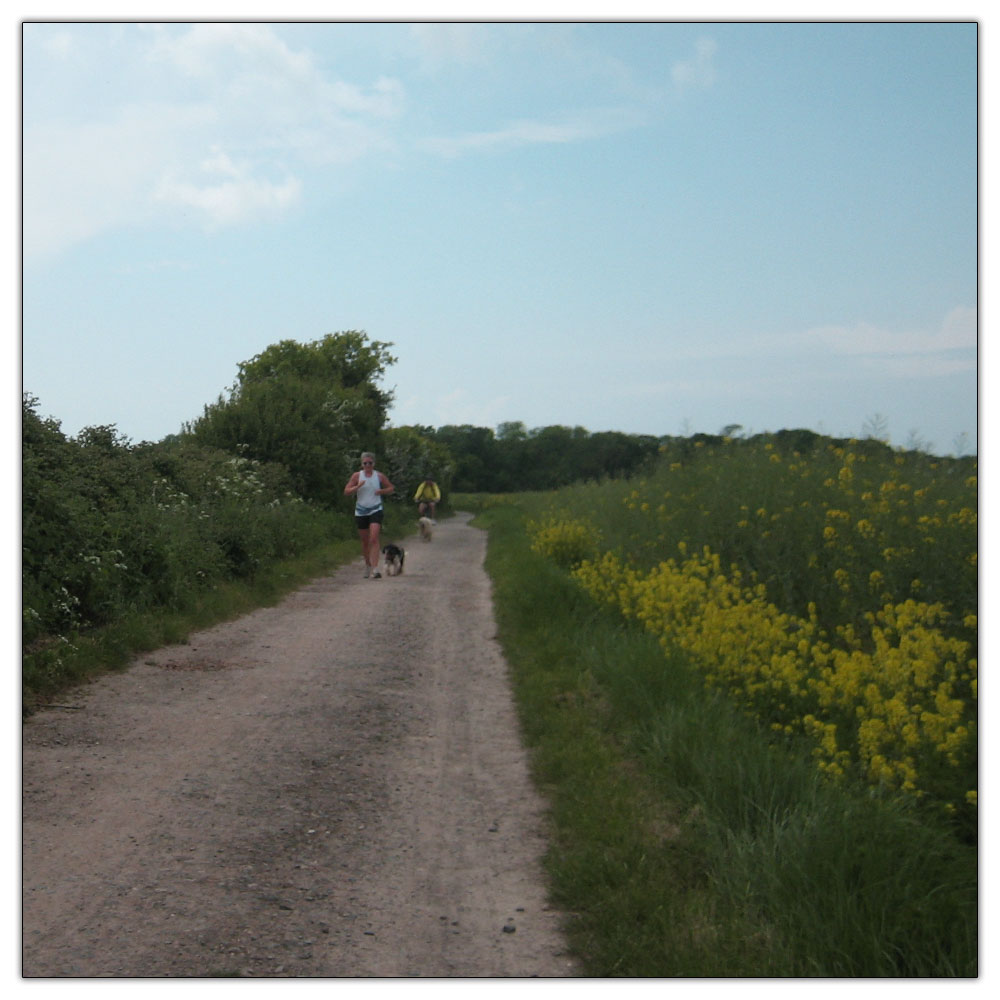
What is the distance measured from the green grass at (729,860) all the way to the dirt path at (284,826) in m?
0.25

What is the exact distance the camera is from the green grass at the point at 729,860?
10.9 ft

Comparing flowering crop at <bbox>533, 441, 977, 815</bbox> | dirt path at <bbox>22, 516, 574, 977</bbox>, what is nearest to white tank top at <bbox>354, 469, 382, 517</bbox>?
flowering crop at <bbox>533, 441, 977, 815</bbox>

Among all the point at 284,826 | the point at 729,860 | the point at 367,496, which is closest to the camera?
the point at 729,860

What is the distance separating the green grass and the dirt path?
245 millimetres

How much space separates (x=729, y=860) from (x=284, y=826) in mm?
2076

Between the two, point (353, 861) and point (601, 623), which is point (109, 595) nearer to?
point (601, 623)

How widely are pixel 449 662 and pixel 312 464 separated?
62.2ft

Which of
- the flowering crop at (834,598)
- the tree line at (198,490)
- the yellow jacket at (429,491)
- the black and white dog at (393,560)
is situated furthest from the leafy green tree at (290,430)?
the flowering crop at (834,598)

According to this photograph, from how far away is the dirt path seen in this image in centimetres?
349

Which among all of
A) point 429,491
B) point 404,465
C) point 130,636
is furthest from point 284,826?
point 404,465

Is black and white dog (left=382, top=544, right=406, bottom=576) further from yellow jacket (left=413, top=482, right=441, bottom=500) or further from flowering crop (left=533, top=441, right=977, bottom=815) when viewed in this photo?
yellow jacket (left=413, top=482, right=441, bottom=500)

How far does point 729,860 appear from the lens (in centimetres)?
407

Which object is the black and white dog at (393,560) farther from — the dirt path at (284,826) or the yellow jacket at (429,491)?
the yellow jacket at (429,491)

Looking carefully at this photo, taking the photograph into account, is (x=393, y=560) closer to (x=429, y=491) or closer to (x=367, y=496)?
(x=367, y=496)
